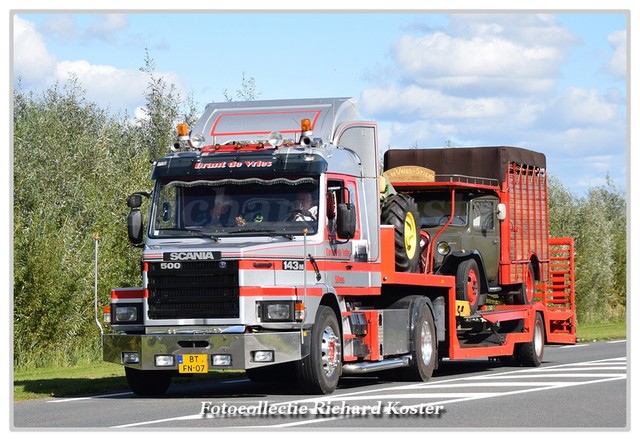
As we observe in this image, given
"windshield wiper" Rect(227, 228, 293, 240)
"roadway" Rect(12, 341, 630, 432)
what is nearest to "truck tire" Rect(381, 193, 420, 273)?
"roadway" Rect(12, 341, 630, 432)

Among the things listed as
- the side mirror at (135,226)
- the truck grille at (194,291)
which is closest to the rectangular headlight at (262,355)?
the truck grille at (194,291)

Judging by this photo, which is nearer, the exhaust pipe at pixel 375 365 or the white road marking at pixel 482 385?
the white road marking at pixel 482 385

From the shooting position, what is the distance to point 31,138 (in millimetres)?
41219

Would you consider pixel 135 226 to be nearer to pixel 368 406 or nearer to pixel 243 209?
pixel 243 209

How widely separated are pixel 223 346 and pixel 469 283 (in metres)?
7.58

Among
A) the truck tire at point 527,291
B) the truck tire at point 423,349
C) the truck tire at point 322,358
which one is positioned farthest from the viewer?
the truck tire at point 527,291

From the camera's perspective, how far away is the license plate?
17094 mm

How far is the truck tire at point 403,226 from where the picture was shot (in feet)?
67.7

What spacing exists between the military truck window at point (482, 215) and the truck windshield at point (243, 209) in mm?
7114

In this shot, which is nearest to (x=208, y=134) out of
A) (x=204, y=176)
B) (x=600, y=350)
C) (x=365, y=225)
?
(x=204, y=176)

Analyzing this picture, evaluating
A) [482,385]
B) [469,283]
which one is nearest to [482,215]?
[469,283]

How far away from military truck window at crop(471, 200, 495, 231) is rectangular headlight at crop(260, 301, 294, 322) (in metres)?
8.08

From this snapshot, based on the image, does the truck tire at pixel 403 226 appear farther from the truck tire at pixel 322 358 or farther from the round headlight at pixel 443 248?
the truck tire at pixel 322 358

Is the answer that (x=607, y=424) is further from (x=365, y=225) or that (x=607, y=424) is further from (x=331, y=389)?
(x=365, y=225)
